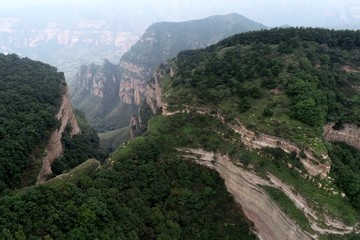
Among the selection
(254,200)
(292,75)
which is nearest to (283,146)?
(254,200)

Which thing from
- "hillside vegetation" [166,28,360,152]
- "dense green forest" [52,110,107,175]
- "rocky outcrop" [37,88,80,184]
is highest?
"hillside vegetation" [166,28,360,152]

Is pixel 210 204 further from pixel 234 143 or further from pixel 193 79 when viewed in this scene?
pixel 193 79

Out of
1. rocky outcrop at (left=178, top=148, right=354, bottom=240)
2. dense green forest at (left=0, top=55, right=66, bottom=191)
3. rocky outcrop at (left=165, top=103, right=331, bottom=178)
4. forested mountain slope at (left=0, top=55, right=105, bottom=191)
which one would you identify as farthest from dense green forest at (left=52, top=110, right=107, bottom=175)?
rocky outcrop at (left=165, top=103, right=331, bottom=178)

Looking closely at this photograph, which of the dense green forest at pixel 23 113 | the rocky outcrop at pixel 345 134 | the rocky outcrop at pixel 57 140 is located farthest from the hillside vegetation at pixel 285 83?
the dense green forest at pixel 23 113

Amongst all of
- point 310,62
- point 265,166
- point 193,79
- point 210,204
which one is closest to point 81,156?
point 193,79

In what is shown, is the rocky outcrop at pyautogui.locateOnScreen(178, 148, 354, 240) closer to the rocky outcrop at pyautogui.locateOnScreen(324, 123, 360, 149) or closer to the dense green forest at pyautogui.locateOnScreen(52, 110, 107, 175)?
the rocky outcrop at pyautogui.locateOnScreen(324, 123, 360, 149)

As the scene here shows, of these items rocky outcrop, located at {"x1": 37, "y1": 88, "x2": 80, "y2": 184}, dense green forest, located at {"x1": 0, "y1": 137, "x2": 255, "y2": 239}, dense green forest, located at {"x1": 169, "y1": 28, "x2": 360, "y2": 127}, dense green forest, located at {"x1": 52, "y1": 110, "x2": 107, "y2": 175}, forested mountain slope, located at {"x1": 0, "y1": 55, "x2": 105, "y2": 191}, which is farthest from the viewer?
dense green forest, located at {"x1": 52, "y1": 110, "x2": 107, "y2": 175}
